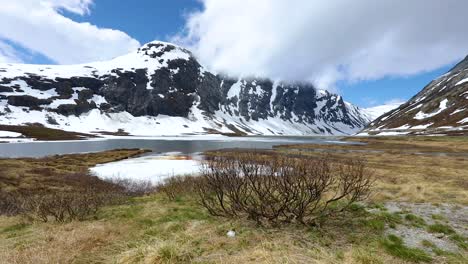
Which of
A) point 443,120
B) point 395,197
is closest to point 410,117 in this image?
point 443,120

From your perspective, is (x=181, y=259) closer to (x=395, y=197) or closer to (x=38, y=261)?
(x=38, y=261)

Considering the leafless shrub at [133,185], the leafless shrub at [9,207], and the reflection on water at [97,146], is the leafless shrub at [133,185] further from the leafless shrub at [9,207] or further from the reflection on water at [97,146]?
the reflection on water at [97,146]

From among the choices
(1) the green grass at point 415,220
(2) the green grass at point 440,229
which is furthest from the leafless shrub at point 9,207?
(2) the green grass at point 440,229

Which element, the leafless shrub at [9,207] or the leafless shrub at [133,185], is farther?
the leafless shrub at [133,185]

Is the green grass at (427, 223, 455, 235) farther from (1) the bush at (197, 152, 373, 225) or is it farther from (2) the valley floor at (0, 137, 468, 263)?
(1) the bush at (197, 152, 373, 225)

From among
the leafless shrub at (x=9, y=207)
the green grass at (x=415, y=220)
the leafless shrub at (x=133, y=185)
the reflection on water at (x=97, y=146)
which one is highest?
the reflection on water at (x=97, y=146)

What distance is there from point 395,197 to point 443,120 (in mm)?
176836

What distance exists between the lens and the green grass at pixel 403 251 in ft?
26.6

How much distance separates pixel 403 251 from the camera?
850 centimetres

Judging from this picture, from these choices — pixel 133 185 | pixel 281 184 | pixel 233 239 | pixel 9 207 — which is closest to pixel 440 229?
pixel 281 184

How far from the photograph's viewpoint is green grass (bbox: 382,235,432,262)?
8.10m

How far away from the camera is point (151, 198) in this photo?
754 inches

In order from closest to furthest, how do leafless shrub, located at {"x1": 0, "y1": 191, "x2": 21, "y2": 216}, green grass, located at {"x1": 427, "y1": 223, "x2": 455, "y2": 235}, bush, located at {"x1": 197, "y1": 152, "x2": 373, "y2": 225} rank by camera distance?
1. bush, located at {"x1": 197, "y1": 152, "x2": 373, "y2": 225}
2. green grass, located at {"x1": 427, "y1": 223, "x2": 455, "y2": 235}
3. leafless shrub, located at {"x1": 0, "y1": 191, "x2": 21, "y2": 216}

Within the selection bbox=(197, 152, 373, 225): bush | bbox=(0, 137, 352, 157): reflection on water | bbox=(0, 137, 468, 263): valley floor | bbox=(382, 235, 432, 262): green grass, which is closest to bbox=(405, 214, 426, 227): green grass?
bbox=(0, 137, 468, 263): valley floor
